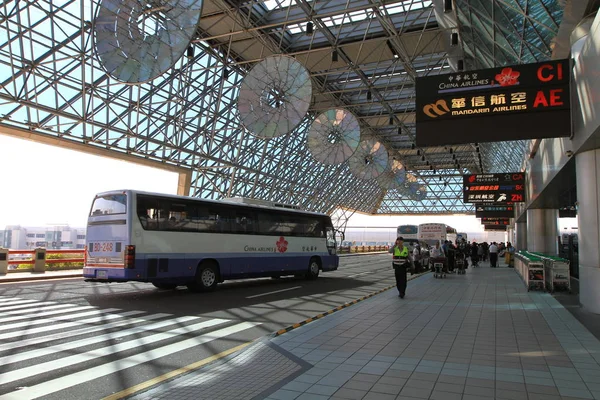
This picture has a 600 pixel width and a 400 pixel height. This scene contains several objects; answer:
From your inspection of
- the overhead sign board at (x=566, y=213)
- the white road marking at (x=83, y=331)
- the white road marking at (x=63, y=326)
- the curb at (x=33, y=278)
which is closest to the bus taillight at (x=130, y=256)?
the white road marking at (x=63, y=326)

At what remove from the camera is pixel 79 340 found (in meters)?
7.41

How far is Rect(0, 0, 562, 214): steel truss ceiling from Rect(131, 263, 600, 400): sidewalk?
8.27m

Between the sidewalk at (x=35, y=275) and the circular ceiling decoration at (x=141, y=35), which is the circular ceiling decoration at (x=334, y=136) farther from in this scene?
the sidewalk at (x=35, y=275)

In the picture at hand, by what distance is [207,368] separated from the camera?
578cm

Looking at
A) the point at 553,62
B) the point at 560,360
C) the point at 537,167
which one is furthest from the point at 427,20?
the point at 560,360

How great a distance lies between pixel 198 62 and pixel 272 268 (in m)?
18.0

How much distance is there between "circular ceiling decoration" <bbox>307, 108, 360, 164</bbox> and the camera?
2808 cm

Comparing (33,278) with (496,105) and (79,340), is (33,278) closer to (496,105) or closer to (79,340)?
(79,340)

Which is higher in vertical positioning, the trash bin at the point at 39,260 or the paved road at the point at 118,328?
the trash bin at the point at 39,260

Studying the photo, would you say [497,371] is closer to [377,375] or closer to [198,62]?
[377,375]

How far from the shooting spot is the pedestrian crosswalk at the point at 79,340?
17.8 ft

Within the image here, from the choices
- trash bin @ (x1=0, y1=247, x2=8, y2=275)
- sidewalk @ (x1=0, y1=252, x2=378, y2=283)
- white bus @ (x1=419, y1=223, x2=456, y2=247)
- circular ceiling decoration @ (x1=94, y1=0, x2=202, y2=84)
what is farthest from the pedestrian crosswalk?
white bus @ (x1=419, y1=223, x2=456, y2=247)

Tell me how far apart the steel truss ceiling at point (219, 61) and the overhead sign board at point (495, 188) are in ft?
6.67

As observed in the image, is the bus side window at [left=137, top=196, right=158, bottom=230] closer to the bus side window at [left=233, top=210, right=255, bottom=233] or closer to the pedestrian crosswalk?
the pedestrian crosswalk
